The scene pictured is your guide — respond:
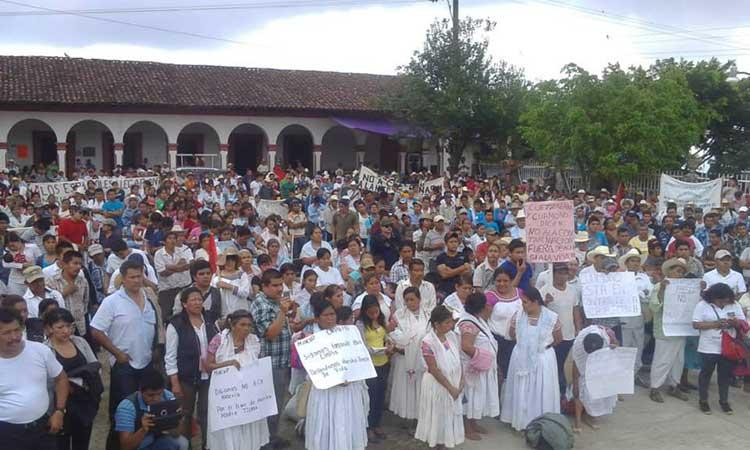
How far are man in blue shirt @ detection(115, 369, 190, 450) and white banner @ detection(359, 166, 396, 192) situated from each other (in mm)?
12625

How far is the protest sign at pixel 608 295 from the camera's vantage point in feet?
24.0

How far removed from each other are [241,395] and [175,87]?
25.4 m

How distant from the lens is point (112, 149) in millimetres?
29375

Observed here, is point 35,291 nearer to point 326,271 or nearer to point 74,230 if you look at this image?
point 326,271

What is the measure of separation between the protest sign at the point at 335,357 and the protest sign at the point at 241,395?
38cm

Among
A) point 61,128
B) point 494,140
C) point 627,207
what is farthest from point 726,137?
point 61,128

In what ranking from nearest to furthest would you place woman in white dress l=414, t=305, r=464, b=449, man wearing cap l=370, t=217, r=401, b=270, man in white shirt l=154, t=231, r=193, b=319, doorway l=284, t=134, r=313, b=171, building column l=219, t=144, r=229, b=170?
woman in white dress l=414, t=305, r=464, b=449 → man in white shirt l=154, t=231, r=193, b=319 → man wearing cap l=370, t=217, r=401, b=270 → building column l=219, t=144, r=229, b=170 → doorway l=284, t=134, r=313, b=171

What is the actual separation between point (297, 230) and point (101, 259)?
394 cm

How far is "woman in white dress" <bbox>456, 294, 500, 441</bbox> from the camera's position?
6380mm

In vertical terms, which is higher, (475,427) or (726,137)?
(726,137)

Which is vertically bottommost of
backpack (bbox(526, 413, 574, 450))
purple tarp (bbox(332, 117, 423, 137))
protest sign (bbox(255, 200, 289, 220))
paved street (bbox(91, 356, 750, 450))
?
paved street (bbox(91, 356, 750, 450))

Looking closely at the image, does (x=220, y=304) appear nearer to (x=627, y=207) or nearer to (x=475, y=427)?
(x=475, y=427)

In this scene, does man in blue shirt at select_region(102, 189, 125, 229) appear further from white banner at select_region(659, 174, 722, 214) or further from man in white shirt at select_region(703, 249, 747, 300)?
white banner at select_region(659, 174, 722, 214)

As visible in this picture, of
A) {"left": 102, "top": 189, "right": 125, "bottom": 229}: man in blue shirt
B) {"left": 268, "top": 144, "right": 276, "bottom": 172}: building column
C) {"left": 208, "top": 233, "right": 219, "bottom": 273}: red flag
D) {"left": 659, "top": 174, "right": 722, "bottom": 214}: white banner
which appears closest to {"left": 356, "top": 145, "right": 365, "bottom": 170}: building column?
{"left": 268, "top": 144, "right": 276, "bottom": 172}: building column
